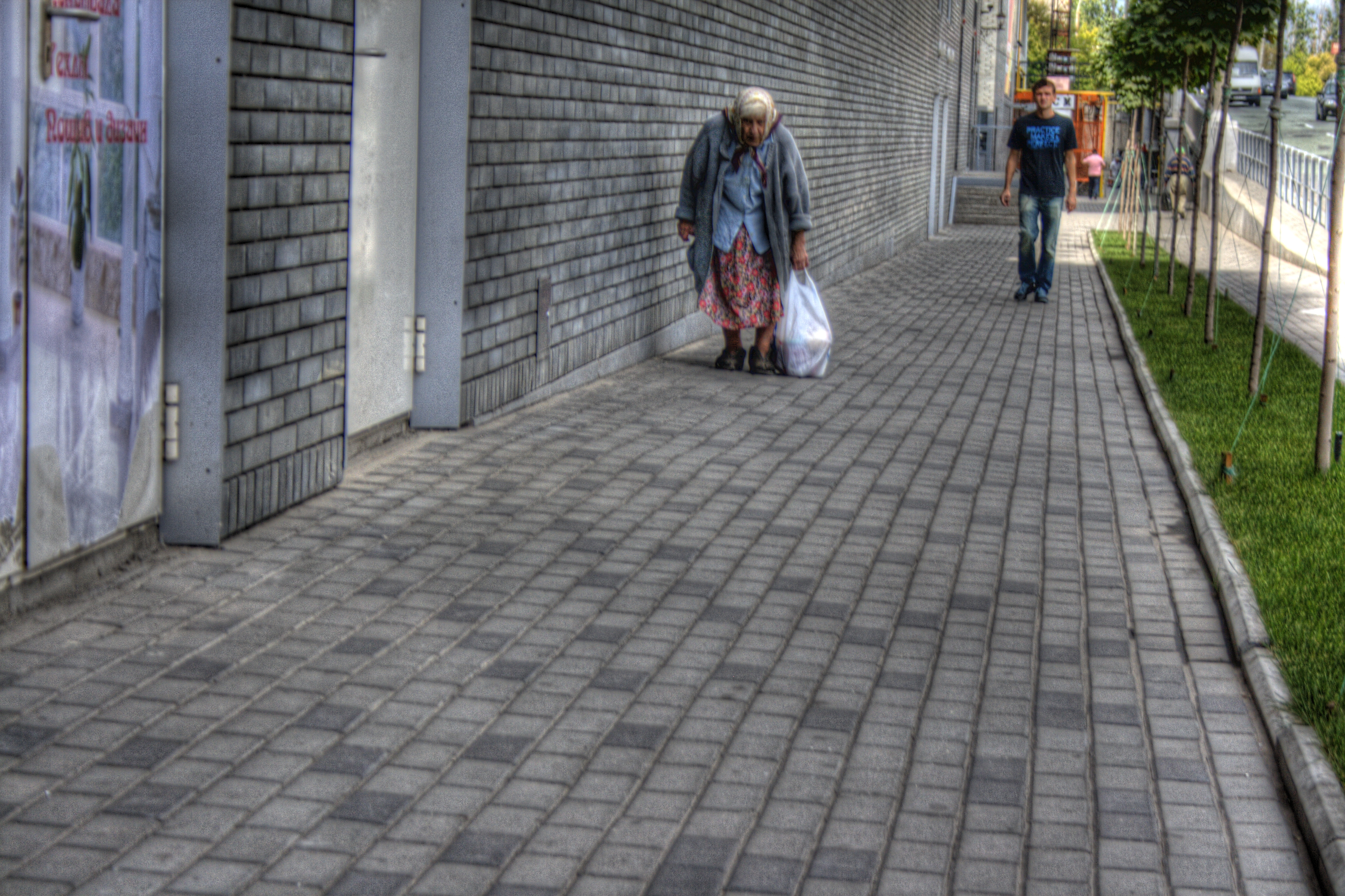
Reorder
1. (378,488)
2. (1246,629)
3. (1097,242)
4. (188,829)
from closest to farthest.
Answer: (188,829)
(1246,629)
(378,488)
(1097,242)

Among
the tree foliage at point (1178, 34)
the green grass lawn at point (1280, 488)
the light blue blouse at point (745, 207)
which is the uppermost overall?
the tree foliage at point (1178, 34)

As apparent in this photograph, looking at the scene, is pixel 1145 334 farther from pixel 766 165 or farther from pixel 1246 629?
pixel 1246 629

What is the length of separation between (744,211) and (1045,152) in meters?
6.94

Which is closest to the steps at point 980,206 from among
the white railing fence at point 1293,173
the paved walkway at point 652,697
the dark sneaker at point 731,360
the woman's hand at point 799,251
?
the white railing fence at point 1293,173

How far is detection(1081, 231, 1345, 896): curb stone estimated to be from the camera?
3668 millimetres

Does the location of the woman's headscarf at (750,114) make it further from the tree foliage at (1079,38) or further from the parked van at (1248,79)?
the parked van at (1248,79)

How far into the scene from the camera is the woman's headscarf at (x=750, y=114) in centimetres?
1038

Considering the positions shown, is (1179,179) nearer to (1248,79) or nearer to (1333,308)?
(1333,308)

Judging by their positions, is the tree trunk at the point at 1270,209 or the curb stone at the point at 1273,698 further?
the tree trunk at the point at 1270,209

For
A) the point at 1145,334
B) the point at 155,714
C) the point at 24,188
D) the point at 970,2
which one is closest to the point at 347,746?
the point at 155,714

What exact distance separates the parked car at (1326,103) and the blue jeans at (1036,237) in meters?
41.4

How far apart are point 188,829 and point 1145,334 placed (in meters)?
11.6

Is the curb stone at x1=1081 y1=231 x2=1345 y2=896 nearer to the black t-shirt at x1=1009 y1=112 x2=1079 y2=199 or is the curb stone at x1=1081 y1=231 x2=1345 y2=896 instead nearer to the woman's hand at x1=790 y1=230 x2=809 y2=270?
the woman's hand at x1=790 y1=230 x2=809 y2=270

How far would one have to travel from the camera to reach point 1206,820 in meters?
3.87
